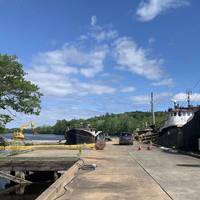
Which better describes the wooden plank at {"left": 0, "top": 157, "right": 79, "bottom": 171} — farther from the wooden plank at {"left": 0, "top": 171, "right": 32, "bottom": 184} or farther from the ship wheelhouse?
the ship wheelhouse

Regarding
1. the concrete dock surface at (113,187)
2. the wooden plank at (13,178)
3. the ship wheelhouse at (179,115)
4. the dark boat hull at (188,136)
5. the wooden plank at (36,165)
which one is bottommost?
the wooden plank at (13,178)

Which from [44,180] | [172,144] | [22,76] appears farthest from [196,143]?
[22,76]

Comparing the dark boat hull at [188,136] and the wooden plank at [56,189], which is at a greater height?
the dark boat hull at [188,136]

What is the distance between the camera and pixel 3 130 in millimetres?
31984

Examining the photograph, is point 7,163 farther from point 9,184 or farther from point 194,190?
point 194,190

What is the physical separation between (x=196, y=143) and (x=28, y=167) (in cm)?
1878

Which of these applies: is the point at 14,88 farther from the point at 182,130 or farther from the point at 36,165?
the point at 182,130

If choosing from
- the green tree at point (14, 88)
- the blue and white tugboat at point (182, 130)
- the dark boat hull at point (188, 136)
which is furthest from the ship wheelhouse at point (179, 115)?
the green tree at point (14, 88)

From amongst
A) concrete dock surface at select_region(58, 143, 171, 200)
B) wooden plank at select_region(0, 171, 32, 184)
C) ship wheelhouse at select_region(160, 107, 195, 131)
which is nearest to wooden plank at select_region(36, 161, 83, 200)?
concrete dock surface at select_region(58, 143, 171, 200)

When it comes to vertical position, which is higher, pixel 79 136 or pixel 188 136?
pixel 79 136

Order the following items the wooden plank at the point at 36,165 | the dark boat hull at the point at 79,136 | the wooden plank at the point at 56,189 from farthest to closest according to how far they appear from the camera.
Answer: the dark boat hull at the point at 79,136 < the wooden plank at the point at 36,165 < the wooden plank at the point at 56,189

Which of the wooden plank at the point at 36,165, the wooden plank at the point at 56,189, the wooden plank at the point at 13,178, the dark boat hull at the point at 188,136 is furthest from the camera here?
the dark boat hull at the point at 188,136

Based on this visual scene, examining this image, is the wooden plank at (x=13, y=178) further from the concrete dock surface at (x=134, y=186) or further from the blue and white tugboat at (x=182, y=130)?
the blue and white tugboat at (x=182, y=130)

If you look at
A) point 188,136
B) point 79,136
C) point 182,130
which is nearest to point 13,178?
point 188,136
